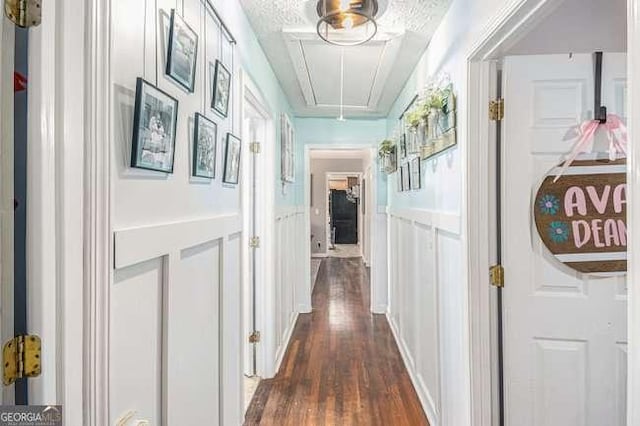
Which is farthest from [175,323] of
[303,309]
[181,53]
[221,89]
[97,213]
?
[303,309]

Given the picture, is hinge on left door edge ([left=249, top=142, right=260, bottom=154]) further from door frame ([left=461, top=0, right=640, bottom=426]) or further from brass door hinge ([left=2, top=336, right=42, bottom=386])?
brass door hinge ([left=2, top=336, right=42, bottom=386])

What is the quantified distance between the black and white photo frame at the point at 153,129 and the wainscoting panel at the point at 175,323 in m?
0.17

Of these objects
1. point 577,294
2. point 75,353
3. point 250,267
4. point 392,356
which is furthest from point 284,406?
point 75,353

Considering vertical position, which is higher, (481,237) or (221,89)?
(221,89)

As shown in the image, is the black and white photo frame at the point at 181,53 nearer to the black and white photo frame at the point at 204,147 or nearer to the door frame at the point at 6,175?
the black and white photo frame at the point at 204,147

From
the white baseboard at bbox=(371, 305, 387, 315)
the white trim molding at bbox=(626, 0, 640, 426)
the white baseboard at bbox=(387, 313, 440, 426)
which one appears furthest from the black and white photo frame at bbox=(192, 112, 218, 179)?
the white baseboard at bbox=(371, 305, 387, 315)

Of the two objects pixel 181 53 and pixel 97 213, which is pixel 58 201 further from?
pixel 181 53

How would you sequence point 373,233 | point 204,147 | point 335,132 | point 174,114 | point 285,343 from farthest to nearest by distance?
point 373,233 → point 335,132 → point 285,343 → point 204,147 → point 174,114

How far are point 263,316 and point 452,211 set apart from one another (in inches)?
63.6

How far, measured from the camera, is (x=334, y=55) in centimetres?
268

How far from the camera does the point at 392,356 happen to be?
3.36 meters

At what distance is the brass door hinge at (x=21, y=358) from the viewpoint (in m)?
0.67

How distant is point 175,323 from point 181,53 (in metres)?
0.82

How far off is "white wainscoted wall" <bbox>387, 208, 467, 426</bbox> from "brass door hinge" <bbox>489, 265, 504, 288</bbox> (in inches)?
6.1
